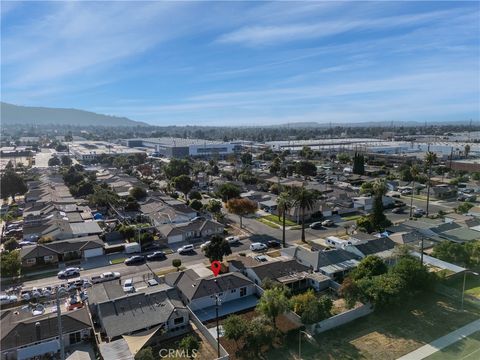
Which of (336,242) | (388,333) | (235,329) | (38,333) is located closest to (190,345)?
(235,329)

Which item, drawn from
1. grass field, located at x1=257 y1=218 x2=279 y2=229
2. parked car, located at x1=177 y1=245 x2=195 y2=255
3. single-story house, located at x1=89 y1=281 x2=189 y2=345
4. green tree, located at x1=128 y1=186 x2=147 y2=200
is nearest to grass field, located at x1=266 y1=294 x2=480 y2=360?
single-story house, located at x1=89 y1=281 x2=189 y2=345

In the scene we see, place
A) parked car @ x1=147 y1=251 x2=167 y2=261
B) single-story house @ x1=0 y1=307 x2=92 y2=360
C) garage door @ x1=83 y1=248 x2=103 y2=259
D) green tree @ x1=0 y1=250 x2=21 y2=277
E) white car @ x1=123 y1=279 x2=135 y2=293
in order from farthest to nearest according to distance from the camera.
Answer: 1. garage door @ x1=83 y1=248 x2=103 y2=259
2. parked car @ x1=147 y1=251 x2=167 y2=261
3. green tree @ x1=0 y1=250 x2=21 y2=277
4. white car @ x1=123 y1=279 x2=135 y2=293
5. single-story house @ x1=0 y1=307 x2=92 y2=360

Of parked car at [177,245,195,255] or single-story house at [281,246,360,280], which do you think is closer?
single-story house at [281,246,360,280]

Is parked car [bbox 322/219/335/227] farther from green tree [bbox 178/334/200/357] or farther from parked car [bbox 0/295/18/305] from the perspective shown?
parked car [bbox 0/295/18/305]

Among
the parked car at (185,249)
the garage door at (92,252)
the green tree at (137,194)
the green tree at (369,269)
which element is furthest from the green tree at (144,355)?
the green tree at (137,194)

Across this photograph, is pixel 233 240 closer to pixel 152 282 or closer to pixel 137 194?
pixel 152 282

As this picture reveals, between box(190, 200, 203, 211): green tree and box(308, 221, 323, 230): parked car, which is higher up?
box(190, 200, 203, 211): green tree

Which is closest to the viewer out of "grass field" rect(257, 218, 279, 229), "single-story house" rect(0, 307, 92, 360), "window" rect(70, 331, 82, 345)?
"single-story house" rect(0, 307, 92, 360)
